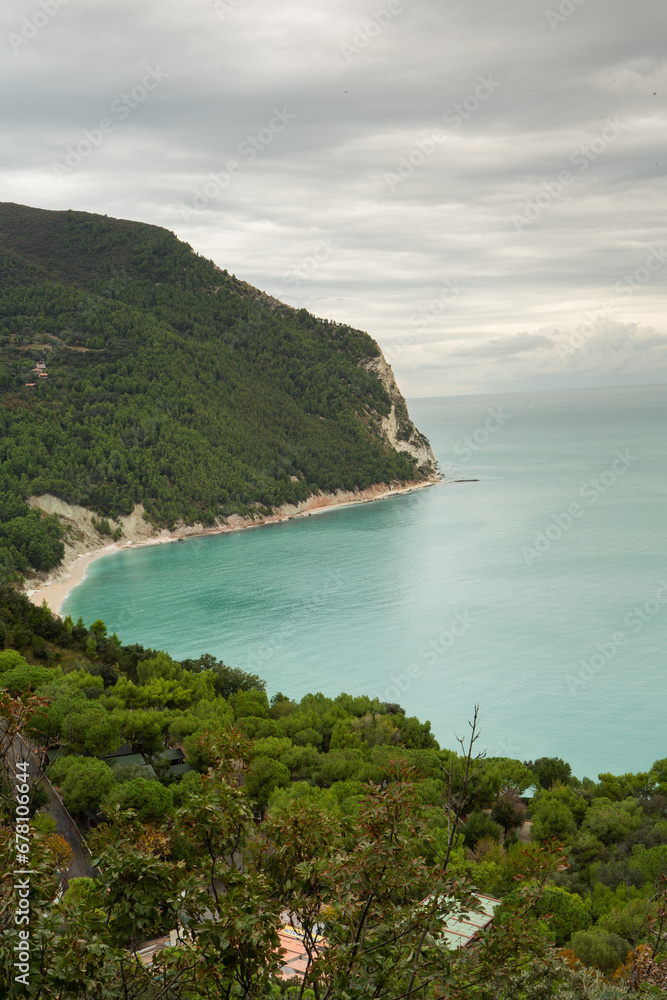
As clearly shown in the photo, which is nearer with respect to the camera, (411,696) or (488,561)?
(411,696)

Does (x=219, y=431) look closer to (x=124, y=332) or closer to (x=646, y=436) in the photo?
(x=124, y=332)

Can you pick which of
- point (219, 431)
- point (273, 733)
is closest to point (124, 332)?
point (219, 431)

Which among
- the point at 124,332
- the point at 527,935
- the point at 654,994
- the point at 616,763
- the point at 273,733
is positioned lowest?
the point at 616,763

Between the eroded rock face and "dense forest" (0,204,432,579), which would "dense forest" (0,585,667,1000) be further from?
the eroded rock face
